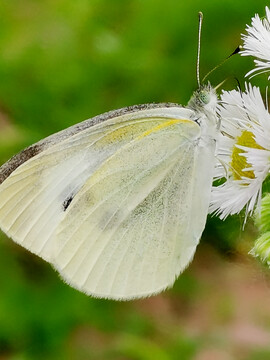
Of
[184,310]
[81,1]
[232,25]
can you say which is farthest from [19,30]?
[184,310]

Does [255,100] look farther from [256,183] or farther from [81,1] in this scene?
[81,1]

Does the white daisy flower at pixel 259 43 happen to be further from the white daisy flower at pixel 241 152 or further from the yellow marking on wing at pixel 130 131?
the yellow marking on wing at pixel 130 131

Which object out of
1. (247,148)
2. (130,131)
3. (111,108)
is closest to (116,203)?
(130,131)

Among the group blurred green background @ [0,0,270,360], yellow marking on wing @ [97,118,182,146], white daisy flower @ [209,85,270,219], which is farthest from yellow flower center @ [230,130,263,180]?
blurred green background @ [0,0,270,360]

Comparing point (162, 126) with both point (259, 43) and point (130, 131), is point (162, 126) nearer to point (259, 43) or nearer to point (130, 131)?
point (130, 131)

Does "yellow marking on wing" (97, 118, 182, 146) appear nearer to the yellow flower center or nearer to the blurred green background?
the yellow flower center

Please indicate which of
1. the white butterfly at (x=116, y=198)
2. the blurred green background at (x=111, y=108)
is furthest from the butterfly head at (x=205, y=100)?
the blurred green background at (x=111, y=108)
